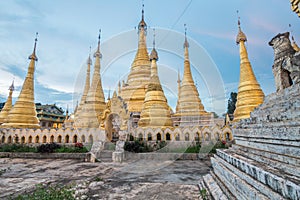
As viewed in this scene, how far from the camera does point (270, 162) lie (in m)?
2.75

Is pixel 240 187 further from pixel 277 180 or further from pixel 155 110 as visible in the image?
pixel 155 110

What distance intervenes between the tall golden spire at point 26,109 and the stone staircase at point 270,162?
61.1 feet

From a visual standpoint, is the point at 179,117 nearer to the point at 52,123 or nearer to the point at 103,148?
the point at 103,148

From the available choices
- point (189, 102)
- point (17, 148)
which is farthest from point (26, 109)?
point (189, 102)

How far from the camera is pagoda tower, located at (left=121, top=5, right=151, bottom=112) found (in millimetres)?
20359

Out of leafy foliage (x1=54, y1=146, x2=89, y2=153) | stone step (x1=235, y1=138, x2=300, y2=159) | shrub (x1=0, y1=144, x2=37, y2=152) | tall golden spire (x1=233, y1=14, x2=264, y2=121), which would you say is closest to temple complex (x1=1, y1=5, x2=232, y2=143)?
shrub (x1=0, y1=144, x2=37, y2=152)

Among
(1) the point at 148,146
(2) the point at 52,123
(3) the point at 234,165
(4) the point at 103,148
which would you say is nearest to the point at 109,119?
(4) the point at 103,148

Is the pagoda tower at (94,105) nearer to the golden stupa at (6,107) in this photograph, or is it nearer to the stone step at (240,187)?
the golden stupa at (6,107)

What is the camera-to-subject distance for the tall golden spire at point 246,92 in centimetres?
1372

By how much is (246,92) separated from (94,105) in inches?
620

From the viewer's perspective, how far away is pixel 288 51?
14.1 ft

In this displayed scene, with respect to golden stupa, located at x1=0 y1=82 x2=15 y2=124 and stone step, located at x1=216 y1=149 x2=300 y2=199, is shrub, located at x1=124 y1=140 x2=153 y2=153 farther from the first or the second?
golden stupa, located at x1=0 y1=82 x2=15 y2=124

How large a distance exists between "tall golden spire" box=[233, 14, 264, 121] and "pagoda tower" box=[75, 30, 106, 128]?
46.3 feet

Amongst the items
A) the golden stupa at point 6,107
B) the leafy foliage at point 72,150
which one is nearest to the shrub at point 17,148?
the leafy foliage at point 72,150
